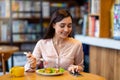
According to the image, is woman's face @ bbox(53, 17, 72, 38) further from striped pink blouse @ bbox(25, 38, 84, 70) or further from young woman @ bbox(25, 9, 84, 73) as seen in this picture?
striped pink blouse @ bbox(25, 38, 84, 70)

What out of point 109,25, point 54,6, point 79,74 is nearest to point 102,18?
point 109,25

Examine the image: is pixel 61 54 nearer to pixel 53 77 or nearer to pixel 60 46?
pixel 60 46

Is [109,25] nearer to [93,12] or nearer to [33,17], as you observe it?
[93,12]

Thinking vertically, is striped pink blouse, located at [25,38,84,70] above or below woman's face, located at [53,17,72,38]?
below

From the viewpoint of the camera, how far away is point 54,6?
16.3 ft

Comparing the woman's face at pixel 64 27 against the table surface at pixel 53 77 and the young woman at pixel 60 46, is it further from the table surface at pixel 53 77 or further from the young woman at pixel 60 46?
the table surface at pixel 53 77

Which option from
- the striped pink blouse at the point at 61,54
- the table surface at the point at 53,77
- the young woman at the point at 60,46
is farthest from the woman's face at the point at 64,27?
the table surface at the point at 53,77

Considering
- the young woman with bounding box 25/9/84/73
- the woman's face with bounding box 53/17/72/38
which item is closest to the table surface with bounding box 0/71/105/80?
the young woman with bounding box 25/9/84/73

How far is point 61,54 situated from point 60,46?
0.27 feet

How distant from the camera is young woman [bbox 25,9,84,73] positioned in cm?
242

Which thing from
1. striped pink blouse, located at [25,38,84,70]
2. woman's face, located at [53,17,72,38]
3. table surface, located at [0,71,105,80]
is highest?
woman's face, located at [53,17,72,38]

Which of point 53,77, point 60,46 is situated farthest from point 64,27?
point 53,77

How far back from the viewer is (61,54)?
2.49 m

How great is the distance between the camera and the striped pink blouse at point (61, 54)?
2477 mm
